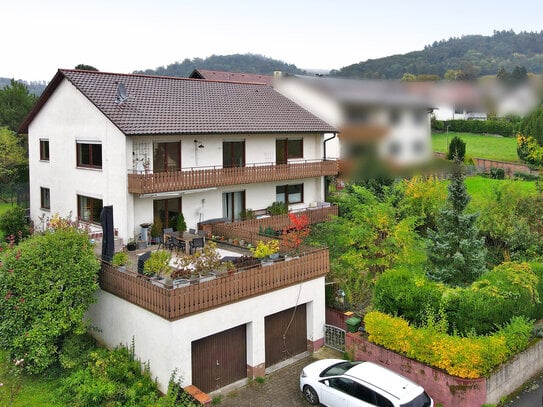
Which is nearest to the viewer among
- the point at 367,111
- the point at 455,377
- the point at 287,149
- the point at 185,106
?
the point at 455,377

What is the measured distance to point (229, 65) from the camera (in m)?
111

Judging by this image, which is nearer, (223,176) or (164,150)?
(164,150)

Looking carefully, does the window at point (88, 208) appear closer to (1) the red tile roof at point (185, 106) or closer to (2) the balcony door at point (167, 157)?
(2) the balcony door at point (167, 157)

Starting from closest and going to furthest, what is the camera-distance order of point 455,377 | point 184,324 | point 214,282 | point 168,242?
1. point 455,377
2. point 184,324
3. point 214,282
4. point 168,242

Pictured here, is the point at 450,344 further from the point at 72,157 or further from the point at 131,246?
the point at 72,157

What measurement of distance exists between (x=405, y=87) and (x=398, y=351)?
72.6ft

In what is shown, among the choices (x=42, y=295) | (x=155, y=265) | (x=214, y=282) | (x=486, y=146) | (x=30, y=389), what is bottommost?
(x=30, y=389)

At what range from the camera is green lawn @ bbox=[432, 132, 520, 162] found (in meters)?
48.3

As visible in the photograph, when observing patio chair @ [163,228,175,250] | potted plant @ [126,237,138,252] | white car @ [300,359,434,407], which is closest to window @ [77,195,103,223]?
potted plant @ [126,237,138,252]

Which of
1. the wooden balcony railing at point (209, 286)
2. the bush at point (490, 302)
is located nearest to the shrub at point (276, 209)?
the wooden balcony railing at point (209, 286)

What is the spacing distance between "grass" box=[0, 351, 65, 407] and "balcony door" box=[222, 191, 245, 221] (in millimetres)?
13027

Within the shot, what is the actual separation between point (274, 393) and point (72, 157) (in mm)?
16012

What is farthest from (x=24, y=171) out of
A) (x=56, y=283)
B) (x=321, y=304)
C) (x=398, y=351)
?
(x=398, y=351)

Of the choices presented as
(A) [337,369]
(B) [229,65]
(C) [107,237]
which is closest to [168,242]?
(C) [107,237]
